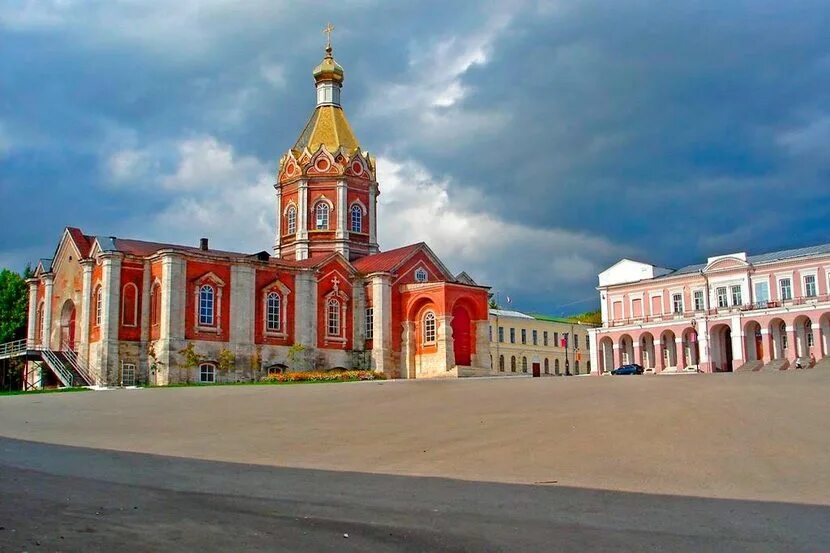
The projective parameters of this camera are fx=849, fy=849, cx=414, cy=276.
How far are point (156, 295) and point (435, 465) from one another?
34364 millimetres

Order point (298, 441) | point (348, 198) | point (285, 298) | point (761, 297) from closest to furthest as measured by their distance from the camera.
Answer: point (298, 441) → point (285, 298) → point (348, 198) → point (761, 297)

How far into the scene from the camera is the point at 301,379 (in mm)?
45938

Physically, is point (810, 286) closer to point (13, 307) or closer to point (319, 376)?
point (319, 376)

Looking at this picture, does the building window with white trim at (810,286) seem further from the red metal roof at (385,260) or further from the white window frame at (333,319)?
the white window frame at (333,319)

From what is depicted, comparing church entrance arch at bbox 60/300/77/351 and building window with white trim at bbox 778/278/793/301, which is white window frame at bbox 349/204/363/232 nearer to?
church entrance arch at bbox 60/300/77/351

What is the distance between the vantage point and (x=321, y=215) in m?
57.3

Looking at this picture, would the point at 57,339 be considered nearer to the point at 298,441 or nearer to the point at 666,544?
the point at 298,441

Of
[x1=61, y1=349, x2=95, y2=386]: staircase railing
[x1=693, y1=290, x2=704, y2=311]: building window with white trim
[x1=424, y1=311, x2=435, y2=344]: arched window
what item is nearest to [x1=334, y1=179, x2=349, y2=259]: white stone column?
[x1=424, y1=311, x2=435, y2=344]: arched window

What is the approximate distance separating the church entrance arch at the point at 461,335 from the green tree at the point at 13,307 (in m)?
32.9

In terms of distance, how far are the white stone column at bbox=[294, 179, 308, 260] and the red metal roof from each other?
3479 mm

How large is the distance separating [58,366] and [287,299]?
13.1 meters

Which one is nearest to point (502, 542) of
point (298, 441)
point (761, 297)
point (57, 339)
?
point (298, 441)

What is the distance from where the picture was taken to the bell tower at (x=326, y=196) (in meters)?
56.8

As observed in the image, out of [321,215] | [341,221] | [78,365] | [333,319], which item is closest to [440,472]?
[78,365]
